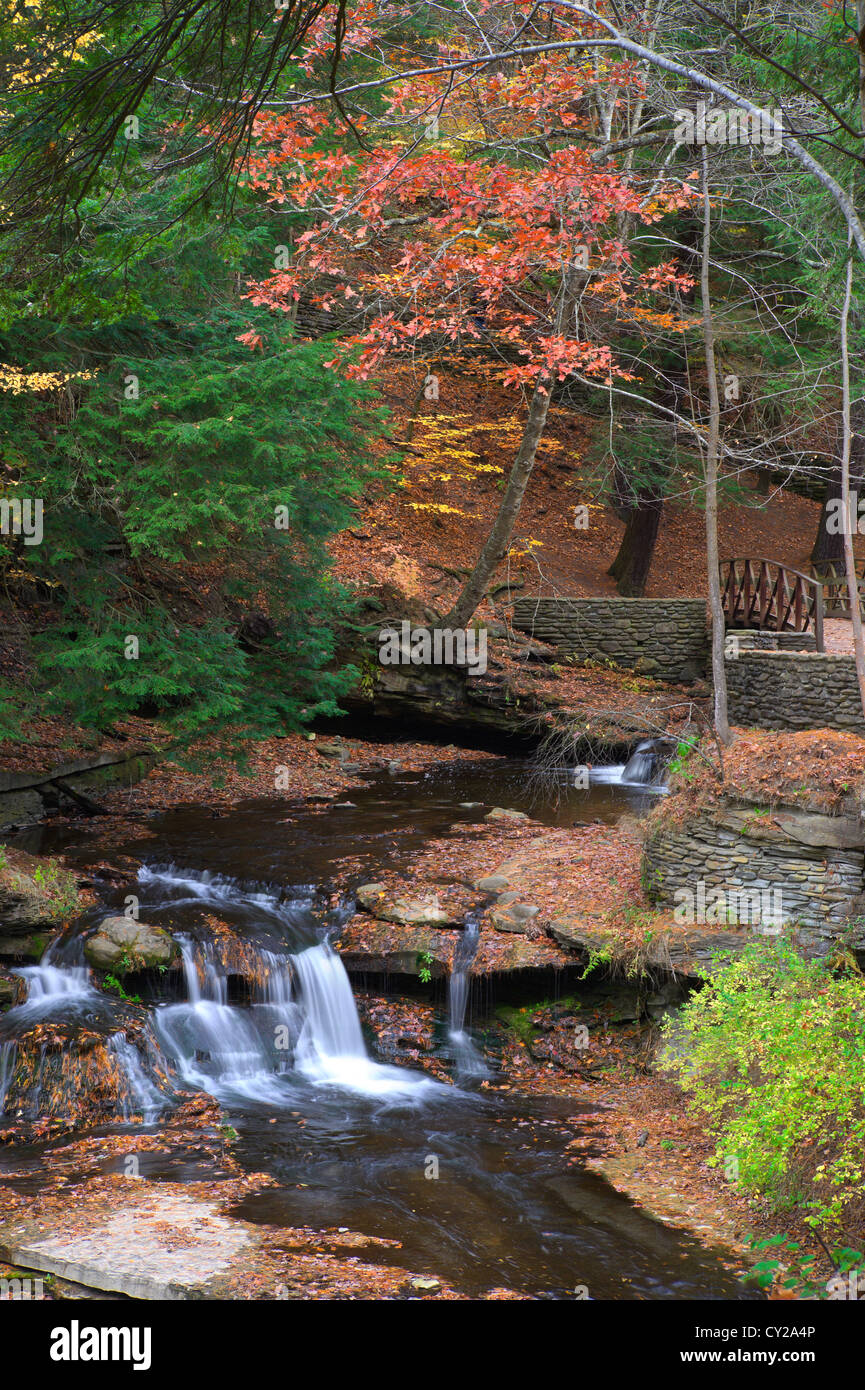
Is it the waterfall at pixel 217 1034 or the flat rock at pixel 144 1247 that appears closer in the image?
the flat rock at pixel 144 1247

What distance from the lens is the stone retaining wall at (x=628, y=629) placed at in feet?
65.9

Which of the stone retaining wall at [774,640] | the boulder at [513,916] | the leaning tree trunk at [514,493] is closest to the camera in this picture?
the boulder at [513,916]

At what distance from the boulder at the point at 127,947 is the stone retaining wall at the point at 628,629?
39.4 ft

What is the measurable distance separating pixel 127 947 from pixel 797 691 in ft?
29.0

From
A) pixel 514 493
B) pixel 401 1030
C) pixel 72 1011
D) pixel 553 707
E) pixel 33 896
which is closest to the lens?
pixel 72 1011

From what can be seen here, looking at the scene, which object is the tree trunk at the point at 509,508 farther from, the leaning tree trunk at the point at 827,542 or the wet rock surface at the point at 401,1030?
the leaning tree trunk at the point at 827,542

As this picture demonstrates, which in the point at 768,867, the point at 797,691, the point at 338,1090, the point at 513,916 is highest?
the point at 797,691

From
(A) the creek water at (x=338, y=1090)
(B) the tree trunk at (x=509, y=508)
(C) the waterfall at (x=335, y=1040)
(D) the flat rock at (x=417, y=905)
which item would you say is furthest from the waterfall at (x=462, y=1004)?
(B) the tree trunk at (x=509, y=508)

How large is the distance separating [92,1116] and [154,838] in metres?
4.95

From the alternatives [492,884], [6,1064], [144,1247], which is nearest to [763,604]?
[492,884]

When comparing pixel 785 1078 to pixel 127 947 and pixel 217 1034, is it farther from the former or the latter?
pixel 127 947

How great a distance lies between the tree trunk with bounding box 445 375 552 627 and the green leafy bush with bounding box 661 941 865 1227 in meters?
9.03

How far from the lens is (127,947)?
9328mm

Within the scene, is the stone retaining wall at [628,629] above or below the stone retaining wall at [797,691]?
above
